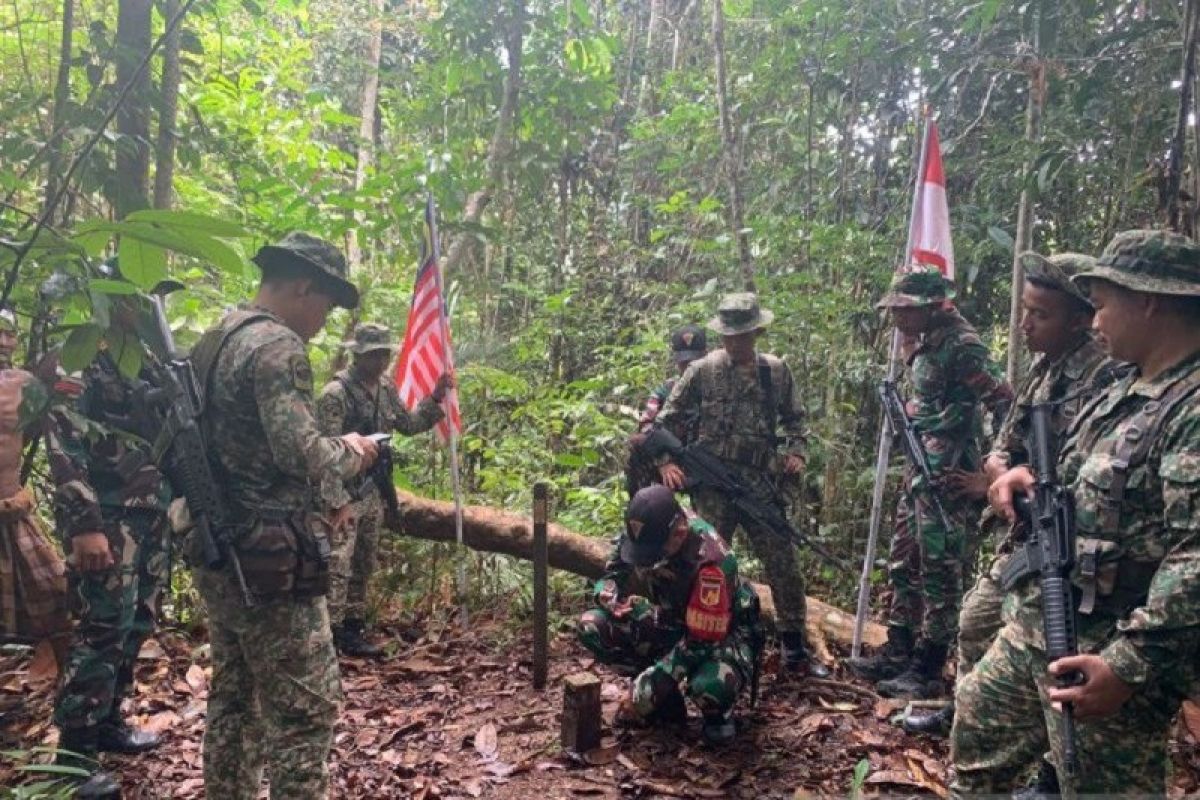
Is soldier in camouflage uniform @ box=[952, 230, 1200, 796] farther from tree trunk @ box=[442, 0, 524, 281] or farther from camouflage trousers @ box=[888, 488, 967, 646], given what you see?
tree trunk @ box=[442, 0, 524, 281]

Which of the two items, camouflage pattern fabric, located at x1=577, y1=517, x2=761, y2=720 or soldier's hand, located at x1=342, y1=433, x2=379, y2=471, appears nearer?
soldier's hand, located at x1=342, y1=433, x2=379, y2=471

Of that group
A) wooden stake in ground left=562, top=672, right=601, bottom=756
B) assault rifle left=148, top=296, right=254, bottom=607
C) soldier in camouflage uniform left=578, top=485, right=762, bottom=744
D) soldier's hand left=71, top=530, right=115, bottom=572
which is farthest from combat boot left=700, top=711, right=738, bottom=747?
soldier's hand left=71, top=530, right=115, bottom=572

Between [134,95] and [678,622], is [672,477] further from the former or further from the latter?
[134,95]

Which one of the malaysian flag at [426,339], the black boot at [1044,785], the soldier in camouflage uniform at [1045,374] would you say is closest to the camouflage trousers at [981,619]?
the soldier in camouflage uniform at [1045,374]

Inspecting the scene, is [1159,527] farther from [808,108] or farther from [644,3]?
[644,3]

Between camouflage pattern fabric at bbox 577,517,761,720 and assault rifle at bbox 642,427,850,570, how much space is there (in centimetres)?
73

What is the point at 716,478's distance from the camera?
5328 millimetres

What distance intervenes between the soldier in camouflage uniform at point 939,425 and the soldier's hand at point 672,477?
4.55 ft

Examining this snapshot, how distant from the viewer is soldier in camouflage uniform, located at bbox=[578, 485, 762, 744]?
4.05 meters

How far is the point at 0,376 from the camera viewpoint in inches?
147

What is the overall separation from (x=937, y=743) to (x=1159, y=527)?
231 centimetres

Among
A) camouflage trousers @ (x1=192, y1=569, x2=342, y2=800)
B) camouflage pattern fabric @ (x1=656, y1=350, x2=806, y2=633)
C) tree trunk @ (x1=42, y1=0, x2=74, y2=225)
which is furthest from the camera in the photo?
camouflage pattern fabric @ (x1=656, y1=350, x2=806, y2=633)

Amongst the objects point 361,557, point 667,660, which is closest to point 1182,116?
point 667,660

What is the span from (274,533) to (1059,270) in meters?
3.47
